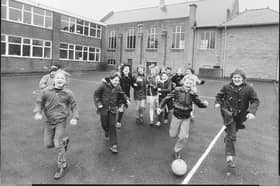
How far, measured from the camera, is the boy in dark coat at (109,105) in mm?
4156

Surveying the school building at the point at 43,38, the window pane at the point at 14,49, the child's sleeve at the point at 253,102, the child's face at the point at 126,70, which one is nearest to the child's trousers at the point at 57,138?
the child's face at the point at 126,70

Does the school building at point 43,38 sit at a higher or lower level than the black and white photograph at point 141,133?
higher

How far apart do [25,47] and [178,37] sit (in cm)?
1715

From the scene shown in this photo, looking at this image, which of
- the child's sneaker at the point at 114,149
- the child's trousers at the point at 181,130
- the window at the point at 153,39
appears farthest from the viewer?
the window at the point at 153,39

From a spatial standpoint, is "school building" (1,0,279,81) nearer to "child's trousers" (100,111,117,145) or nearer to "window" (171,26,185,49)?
"window" (171,26,185,49)

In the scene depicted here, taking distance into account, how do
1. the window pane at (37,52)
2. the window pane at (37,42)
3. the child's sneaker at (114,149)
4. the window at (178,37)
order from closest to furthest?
the child's sneaker at (114,149) → the window pane at (37,42) → the window pane at (37,52) → the window at (178,37)

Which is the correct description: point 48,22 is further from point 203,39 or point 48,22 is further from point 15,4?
point 203,39

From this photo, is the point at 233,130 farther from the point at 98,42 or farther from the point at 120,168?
the point at 98,42

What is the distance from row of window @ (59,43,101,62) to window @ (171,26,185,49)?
1011cm

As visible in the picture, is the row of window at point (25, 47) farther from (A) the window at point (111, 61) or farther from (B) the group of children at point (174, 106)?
(B) the group of children at point (174, 106)

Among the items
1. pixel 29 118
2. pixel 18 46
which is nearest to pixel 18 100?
pixel 29 118

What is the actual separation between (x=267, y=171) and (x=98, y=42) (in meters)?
28.4

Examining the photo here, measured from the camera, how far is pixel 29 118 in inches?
246

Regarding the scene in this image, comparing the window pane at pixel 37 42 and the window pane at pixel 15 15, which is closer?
the window pane at pixel 15 15
